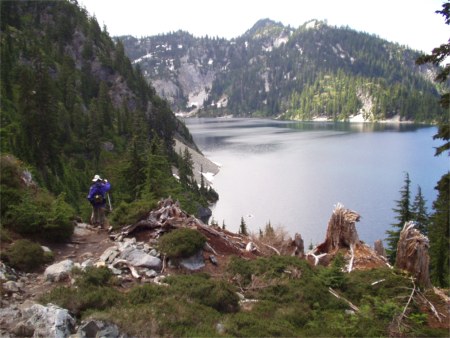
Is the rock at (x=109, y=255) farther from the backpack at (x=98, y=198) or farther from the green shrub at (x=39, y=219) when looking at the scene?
the backpack at (x=98, y=198)

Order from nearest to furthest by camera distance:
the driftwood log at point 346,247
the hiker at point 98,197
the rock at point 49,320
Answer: the rock at point 49,320, the driftwood log at point 346,247, the hiker at point 98,197

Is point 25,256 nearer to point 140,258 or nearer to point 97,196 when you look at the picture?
point 140,258

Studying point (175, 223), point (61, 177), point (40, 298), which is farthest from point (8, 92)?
point (40, 298)

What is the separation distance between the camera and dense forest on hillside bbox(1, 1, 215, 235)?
34.9 m

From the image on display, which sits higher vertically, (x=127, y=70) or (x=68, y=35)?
(x=68, y=35)

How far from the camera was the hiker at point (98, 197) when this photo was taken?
18.1m

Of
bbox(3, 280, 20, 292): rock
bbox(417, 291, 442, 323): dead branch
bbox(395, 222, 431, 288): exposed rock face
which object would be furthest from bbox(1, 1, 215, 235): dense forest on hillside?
bbox(417, 291, 442, 323): dead branch

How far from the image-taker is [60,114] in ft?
234

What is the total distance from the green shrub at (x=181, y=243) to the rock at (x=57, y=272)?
3.06m

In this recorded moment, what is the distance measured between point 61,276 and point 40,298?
1813 millimetres

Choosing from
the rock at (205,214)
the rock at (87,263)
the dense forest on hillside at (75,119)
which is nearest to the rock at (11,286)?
the rock at (87,263)

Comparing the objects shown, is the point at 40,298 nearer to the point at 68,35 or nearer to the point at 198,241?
the point at 198,241

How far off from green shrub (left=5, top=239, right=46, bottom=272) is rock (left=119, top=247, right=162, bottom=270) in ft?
8.12

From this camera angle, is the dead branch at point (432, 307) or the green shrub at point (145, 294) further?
the dead branch at point (432, 307)
